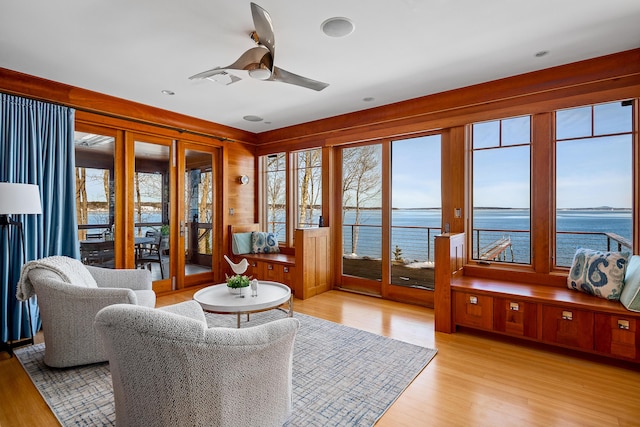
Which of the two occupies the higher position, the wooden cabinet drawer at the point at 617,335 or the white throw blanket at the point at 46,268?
the white throw blanket at the point at 46,268

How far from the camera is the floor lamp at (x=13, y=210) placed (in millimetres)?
2500

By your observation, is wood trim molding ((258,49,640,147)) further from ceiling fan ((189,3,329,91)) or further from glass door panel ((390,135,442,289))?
ceiling fan ((189,3,329,91))

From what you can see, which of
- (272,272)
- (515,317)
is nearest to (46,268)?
(272,272)

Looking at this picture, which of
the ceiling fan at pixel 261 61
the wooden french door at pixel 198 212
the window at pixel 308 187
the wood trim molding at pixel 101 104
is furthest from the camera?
the window at pixel 308 187

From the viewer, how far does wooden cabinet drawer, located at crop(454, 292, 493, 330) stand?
3.05 meters

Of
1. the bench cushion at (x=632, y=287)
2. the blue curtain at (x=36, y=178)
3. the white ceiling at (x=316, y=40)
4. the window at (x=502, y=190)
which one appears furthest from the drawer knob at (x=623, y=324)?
the blue curtain at (x=36, y=178)

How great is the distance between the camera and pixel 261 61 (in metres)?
2.34

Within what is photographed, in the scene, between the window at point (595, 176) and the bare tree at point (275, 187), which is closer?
the window at point (595, 176)

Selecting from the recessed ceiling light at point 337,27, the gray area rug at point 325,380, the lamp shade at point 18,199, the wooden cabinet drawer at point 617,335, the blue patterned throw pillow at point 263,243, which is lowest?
the gray area rug at point 325,380

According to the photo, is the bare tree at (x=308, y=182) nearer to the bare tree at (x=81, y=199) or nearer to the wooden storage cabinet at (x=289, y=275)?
the wooden storage cabinet at (x=289, y=275)

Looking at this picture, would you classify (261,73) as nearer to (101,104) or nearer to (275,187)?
→ (101,104)

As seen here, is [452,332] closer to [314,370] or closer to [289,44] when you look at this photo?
[314,370]

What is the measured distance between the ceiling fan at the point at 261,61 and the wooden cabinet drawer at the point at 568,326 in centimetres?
288

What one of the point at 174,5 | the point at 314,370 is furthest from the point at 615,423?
the point at 174,5
